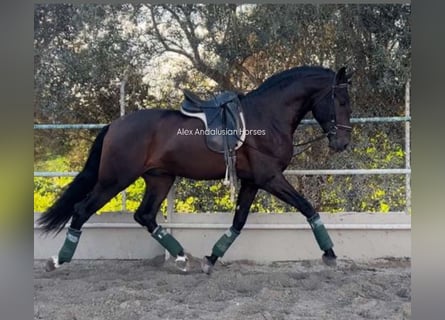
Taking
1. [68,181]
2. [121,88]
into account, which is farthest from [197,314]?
[121,88]

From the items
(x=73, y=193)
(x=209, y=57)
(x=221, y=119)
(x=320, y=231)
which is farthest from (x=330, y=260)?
(x=73, y=193)

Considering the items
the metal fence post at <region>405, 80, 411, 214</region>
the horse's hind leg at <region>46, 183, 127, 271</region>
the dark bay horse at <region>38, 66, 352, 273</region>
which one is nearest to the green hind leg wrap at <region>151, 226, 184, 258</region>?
the dark bay horse at <region>38, 66, 352, 273</region>

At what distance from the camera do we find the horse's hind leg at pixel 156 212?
3424mm

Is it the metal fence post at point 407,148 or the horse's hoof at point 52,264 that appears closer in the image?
the horse's hoof at point 52,264

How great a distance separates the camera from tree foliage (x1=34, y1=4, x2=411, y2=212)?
3.66 metres

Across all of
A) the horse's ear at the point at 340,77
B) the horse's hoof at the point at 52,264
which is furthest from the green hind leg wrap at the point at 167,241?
the horse's ear at the point at 340,77

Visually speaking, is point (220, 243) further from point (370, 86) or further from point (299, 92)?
point (370, 86)

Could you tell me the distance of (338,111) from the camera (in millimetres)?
3279

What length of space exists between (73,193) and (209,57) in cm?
144

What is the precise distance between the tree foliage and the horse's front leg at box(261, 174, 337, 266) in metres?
0.56

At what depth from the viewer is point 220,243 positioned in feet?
11.3

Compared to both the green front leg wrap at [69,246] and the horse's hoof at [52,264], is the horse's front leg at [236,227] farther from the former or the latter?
the horse's hoof at [52,264]

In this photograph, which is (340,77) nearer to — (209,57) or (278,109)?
(278,109)
